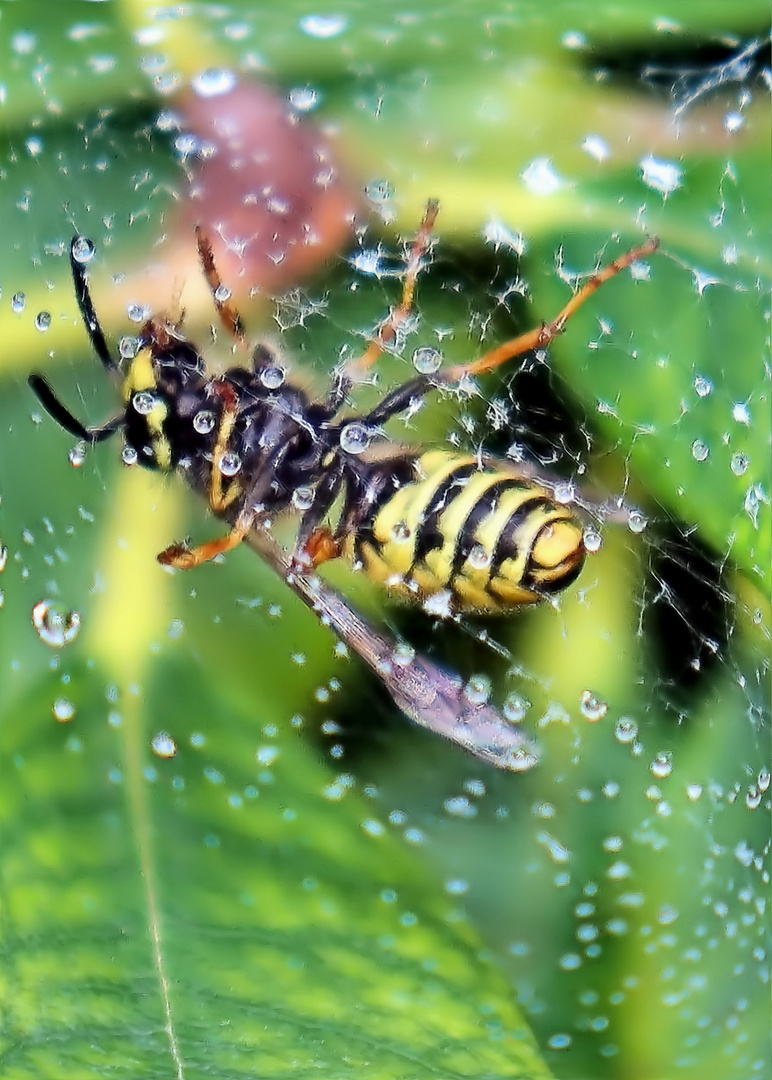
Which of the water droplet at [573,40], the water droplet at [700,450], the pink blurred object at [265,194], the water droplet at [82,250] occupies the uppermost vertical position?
the water droplet at [573,40]

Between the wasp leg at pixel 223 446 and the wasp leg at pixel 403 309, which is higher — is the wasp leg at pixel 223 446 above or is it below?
below

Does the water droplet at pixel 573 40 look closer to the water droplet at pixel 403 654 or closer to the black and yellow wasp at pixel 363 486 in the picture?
the black and yellow wasp at pixel 363 486

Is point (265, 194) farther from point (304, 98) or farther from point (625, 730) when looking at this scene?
point (625, 730)

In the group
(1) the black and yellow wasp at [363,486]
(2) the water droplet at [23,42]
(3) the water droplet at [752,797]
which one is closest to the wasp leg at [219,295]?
(1) the black and yellow wasp at [363,486]

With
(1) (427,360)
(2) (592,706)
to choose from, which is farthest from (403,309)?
(2) (592,706)

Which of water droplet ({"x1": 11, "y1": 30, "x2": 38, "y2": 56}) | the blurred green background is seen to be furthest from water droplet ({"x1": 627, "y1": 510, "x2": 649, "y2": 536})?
water droplet ({"x1": 11, "y1": 30, "x2": 38, "y2": 56})
